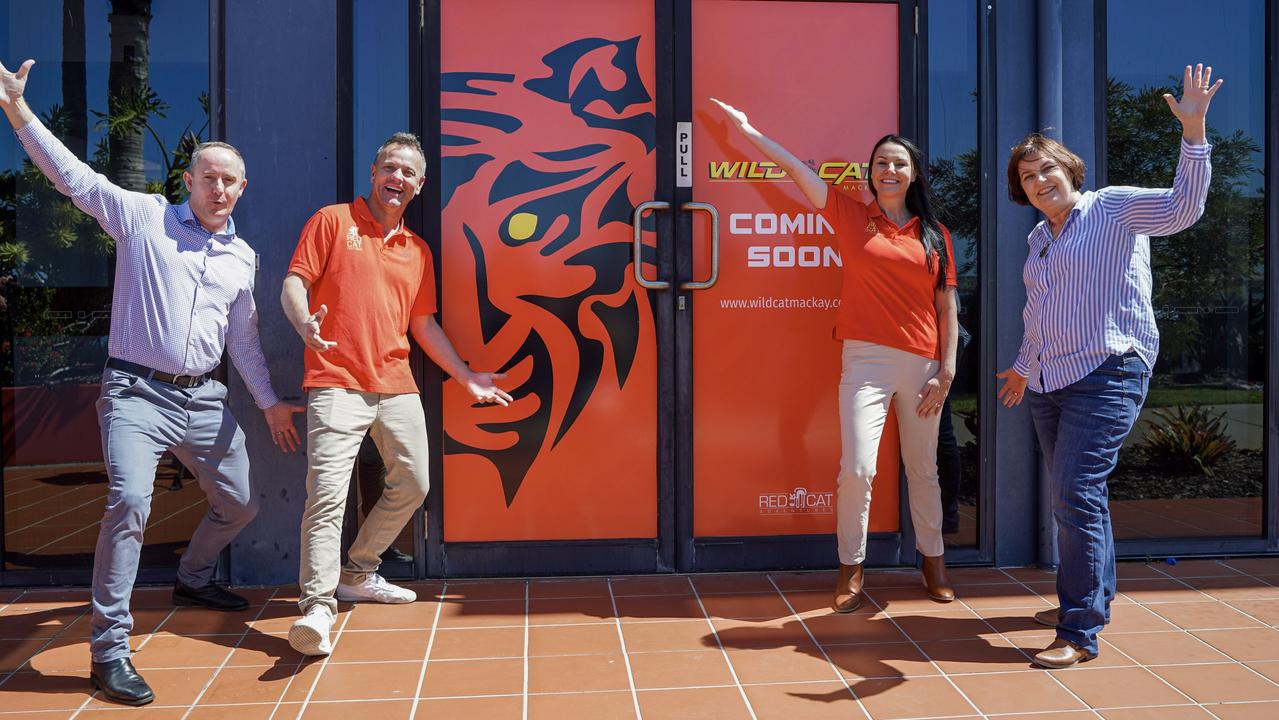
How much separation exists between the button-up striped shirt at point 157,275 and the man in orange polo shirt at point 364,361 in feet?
0.95

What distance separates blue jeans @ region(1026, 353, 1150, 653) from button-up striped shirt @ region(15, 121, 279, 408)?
2997mm

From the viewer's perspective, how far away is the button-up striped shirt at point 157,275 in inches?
128

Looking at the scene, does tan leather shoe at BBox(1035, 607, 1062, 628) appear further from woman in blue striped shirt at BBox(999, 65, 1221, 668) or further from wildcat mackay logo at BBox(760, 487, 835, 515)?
wildcat mackay logo at BBox(760, 487, 835, 515)

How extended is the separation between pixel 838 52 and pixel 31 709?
390 cm

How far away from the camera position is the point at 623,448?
171 inches

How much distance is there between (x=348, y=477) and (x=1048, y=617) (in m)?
2.69

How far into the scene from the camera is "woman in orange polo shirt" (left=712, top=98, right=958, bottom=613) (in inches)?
152

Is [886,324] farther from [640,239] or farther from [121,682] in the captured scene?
[121,682]

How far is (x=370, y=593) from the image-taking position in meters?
3.96

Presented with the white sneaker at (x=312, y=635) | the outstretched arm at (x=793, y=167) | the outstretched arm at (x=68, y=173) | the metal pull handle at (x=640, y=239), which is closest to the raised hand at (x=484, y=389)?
the metal pull handle at (x=640, y=239)

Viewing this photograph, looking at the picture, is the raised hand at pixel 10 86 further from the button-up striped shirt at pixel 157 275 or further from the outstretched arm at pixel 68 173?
the button-up striped shirt at pixel 157 275

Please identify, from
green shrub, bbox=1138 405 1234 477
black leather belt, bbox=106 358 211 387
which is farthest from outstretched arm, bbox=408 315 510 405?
green shrub, bbox=1138 405 1234 477

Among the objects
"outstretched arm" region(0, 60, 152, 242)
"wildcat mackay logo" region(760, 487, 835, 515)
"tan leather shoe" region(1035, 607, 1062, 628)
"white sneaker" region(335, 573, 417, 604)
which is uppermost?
"outstretched arm" region(0, 60, 152, 242)

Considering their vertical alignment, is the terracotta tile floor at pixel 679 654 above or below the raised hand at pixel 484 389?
below
